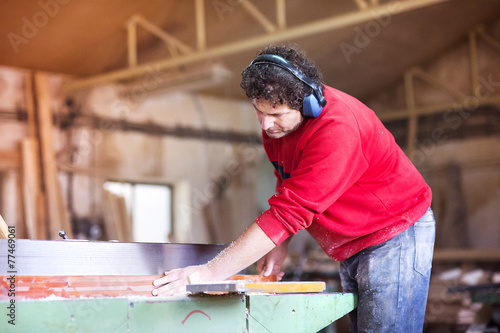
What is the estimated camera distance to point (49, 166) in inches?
Answer: 232

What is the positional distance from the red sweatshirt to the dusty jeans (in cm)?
4

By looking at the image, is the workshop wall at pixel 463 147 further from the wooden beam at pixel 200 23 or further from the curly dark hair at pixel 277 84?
the curly dark hair at pixel 277 84

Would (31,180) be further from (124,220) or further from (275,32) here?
(275,32)

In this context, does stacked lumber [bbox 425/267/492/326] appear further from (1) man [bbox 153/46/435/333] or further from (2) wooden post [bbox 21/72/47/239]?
(2) wooden post [bbox 21/72/47/239]

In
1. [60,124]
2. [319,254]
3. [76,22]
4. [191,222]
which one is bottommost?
[319,254]

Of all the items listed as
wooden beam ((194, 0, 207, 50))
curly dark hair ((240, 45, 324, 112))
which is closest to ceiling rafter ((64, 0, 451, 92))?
wooden beam ((194, 0, 207, 50))

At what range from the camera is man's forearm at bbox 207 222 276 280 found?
1668 millimetres

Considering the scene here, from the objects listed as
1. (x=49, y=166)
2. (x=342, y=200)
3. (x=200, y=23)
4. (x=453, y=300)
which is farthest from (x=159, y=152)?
(x=342, y=200)

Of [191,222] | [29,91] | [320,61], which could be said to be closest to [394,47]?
[320,61]

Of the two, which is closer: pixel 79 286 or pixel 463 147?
pixel 79 286

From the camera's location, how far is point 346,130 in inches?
67.8

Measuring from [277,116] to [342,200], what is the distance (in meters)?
0.36

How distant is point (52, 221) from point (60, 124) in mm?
1165

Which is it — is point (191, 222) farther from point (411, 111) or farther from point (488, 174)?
point (488, 174)
